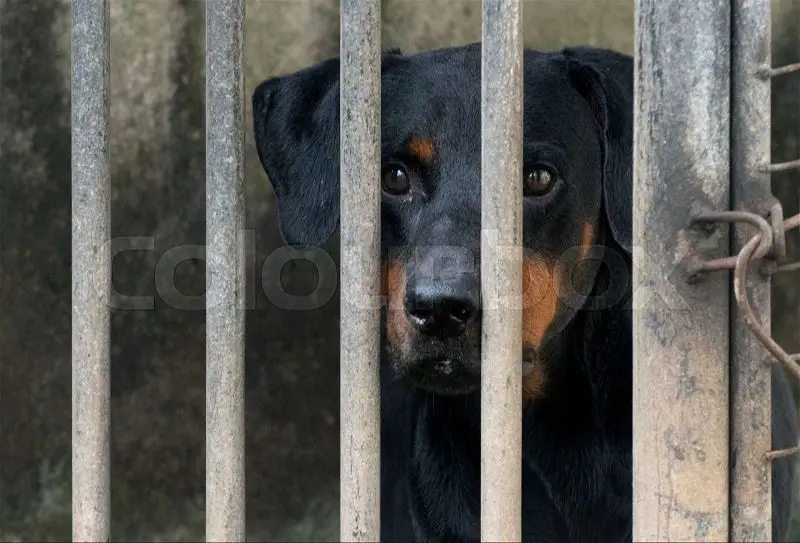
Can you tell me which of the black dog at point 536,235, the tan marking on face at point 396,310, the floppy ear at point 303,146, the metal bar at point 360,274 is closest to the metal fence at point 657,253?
the metal bar at point 360,274

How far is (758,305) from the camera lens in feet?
5.08

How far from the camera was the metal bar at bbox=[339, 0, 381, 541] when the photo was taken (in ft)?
5.29

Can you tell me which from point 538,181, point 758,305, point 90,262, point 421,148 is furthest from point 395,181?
point 758,305

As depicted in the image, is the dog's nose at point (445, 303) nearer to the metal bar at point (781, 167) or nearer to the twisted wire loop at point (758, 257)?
the twisted wire loop at point (758, 257)

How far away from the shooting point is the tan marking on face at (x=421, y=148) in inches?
87.7

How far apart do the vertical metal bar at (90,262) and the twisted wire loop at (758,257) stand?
0.99m

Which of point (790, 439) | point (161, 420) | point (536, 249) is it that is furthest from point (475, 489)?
point (161, 420)

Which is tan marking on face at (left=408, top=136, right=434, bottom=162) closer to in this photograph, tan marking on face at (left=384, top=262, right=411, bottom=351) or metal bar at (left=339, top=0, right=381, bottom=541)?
tan marking on face at (left=384, top=262, right=411, bottom=351)

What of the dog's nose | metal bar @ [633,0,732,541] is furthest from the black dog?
metal bar @ [633,0,732,541]

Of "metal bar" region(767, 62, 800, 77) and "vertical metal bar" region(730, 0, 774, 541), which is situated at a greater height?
"metal bar" region(767, 62, 800, 77)

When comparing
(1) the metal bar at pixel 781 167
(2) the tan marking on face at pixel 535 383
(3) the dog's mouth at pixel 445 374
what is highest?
(1) the metal bar at pixel 781 167

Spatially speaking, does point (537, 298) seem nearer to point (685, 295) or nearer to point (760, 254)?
point (685, 295)

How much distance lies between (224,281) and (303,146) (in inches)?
36.0

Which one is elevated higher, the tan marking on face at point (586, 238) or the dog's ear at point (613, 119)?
the dog's ear at point (613, 119)
